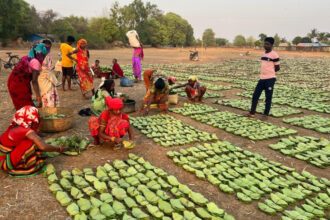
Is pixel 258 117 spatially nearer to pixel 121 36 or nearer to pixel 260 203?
pixel 260 203

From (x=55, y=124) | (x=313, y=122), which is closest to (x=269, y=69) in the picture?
(x=313, y=122)

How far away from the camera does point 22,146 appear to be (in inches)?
126

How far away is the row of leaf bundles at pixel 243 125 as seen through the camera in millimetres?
5207

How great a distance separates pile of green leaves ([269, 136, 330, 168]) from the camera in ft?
13.7

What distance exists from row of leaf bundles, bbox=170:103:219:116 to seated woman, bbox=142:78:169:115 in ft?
1.42

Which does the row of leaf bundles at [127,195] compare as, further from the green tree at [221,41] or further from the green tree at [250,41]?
the green tree at [221,41]

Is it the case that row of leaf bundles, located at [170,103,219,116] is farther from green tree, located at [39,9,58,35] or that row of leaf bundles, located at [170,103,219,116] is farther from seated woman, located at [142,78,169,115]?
green tree, located at [39,9,58,35]

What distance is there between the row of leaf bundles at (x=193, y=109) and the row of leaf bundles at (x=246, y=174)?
2.16 m

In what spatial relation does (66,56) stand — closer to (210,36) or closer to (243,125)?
(243,125)

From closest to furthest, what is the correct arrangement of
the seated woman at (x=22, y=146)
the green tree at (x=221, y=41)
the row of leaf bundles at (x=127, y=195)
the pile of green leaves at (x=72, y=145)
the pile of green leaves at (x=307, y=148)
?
1. the row of leaf bundles at (x=127, y=195)
2. the seated woman at (x=22, y=146)
3. the pile of green leaves at (x=72, y=145)
4. the pile of green leaves at (x=307, y=148)
5. the green tree at (x=221, y=41)

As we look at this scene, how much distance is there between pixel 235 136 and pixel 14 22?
130 feet

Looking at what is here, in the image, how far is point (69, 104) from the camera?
7.13 m

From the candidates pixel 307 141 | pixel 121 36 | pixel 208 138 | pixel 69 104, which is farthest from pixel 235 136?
pixel 121 36

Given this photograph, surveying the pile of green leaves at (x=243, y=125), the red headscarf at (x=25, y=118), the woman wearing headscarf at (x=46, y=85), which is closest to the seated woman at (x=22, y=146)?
the red headscarf at (x=25, y=118)
